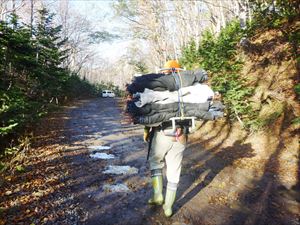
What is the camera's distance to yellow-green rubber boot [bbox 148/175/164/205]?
471 centimetres

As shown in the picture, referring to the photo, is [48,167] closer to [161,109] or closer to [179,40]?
[161,109]

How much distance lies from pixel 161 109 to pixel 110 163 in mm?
3888

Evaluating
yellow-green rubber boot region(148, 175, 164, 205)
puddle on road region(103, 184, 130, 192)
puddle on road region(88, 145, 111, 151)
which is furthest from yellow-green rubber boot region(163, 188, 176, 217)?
puddle on road region(88, 145, 111, 151)

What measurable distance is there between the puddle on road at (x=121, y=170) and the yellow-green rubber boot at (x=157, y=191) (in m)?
2.05

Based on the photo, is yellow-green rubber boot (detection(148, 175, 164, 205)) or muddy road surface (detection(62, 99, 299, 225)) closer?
muddy road surface (detection(62, 99, 299, 225))

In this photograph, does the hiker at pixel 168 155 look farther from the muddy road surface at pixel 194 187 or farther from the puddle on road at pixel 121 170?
the puddle on road at pixel 121 170

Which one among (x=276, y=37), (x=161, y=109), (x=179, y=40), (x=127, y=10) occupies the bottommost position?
(x=161, y=109)

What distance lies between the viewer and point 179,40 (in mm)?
28172

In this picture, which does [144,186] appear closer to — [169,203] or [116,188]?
[116,188]

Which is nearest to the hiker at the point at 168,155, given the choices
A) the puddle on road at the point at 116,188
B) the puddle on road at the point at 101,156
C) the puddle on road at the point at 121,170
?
the puddle on road at the point at 116,188

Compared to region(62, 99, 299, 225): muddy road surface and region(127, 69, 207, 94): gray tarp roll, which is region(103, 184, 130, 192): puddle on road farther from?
region(127, 69, 207, 94): gray tarp roll

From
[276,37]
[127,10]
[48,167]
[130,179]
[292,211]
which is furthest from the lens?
[127,10]

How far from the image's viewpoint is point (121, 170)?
23.1 ft

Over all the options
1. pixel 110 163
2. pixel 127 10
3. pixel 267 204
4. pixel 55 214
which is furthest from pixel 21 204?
pixel 127 10
